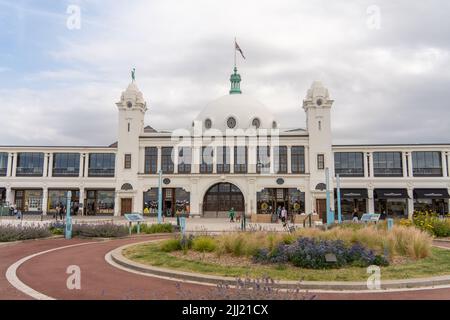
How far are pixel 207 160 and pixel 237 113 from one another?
28.3ft

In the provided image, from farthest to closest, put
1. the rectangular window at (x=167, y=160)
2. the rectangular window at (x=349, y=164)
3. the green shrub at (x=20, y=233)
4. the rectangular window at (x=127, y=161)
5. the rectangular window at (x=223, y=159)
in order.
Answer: the rectangular window at (x=127, y=161) → the rectangular window at (x=167, y=160) → the rectangular window at (x=223, y=159) → the rectangular window at (x=349, y=164) → the green shrub at (x=20, y=233)

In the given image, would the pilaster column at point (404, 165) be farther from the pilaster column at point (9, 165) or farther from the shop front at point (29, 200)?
the pilaster column at point (9, 165)

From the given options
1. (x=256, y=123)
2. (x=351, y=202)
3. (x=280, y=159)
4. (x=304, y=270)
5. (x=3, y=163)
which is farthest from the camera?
(x=256, y=123)

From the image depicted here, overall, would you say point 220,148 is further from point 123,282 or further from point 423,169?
point 123,282

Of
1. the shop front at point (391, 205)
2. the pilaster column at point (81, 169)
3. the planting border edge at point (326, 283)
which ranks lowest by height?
the planting border edge at point (326, 283)

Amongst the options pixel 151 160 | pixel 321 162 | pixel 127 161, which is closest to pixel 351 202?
pixel 321 162

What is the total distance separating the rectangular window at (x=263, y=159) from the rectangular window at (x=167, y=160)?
1087 cm

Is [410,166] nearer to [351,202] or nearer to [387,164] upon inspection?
[387,164]

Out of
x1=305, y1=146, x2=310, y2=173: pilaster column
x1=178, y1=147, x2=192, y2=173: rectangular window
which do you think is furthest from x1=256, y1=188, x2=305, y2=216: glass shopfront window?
x1=178, y1=147, x2=192, y2=173: rectangular window

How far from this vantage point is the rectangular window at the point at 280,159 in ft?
153

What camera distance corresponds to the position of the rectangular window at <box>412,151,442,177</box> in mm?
45406

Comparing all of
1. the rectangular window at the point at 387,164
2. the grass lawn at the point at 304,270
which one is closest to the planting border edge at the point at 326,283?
the grass lawn at the point at 304,270

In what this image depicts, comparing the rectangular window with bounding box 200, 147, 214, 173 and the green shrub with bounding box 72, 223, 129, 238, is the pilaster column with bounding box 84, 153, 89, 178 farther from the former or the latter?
the green shrub with bounding box 72, 223, 129, 238

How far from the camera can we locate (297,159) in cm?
4662
